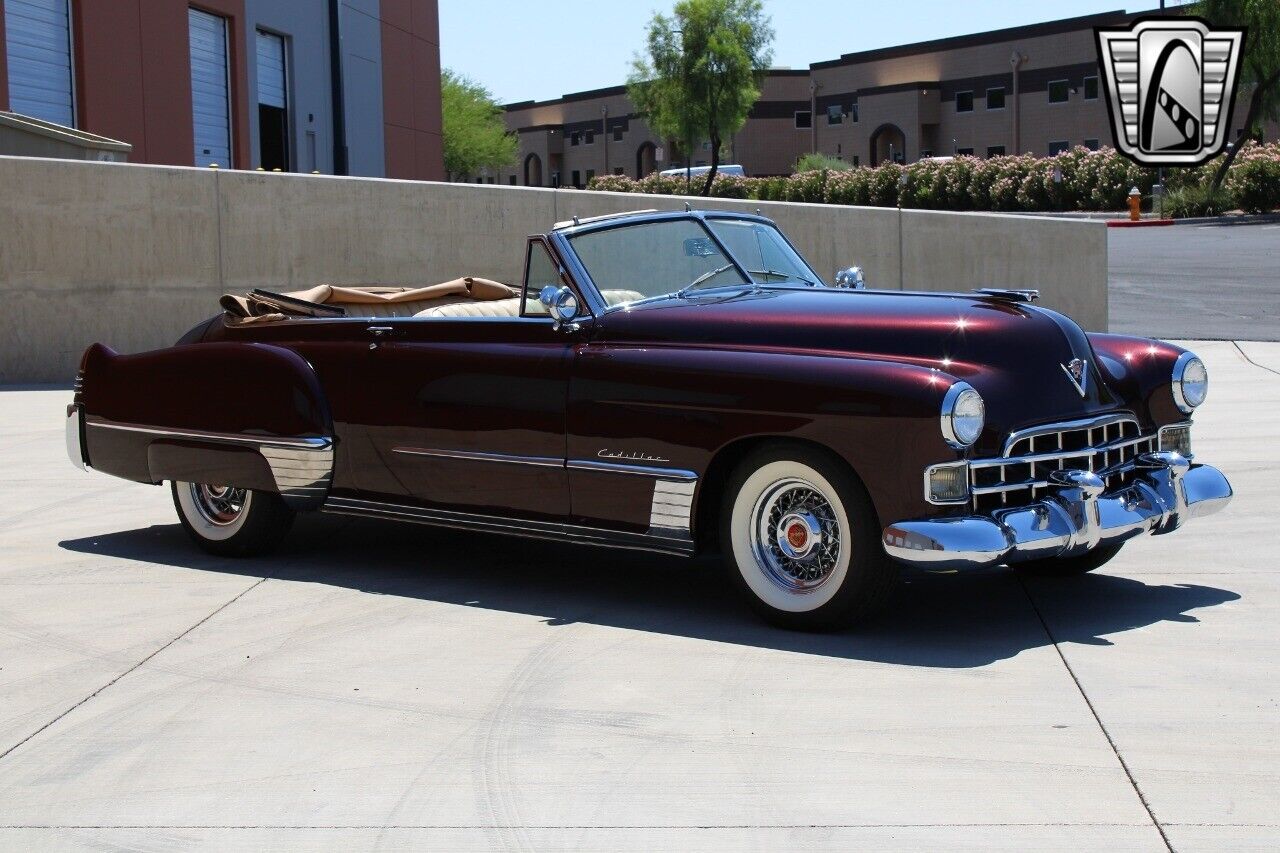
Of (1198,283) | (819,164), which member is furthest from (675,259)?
(819,164)

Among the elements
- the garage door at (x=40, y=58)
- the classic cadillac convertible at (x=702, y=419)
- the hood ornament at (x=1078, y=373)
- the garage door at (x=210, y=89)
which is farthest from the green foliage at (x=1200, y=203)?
the hood ornament at (x=1078, y=373)

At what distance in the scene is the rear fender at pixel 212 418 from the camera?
6652mm

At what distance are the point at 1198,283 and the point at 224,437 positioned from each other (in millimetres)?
18847

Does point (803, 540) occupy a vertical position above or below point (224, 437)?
below

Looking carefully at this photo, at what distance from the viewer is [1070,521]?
5250mm

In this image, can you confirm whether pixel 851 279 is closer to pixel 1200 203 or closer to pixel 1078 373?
pixel 1078 373

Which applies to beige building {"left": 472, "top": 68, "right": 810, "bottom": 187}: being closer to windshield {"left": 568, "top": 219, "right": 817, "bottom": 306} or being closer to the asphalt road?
the asphalt road

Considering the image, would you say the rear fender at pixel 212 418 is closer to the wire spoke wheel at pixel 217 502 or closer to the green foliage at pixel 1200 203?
the wire spoke wheel at pixel 217 502

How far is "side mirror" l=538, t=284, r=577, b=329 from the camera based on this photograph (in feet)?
19.5

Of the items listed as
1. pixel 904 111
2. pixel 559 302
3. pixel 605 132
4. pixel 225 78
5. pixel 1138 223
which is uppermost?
pixel 605 132

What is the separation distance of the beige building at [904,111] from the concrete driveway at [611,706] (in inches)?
2115

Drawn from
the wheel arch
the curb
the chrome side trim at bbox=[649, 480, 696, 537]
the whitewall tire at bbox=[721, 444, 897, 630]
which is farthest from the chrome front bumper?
the curb

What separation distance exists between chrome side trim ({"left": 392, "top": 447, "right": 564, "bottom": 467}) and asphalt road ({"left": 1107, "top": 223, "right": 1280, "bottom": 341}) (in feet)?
40.0

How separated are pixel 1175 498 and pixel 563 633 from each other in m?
2.21
